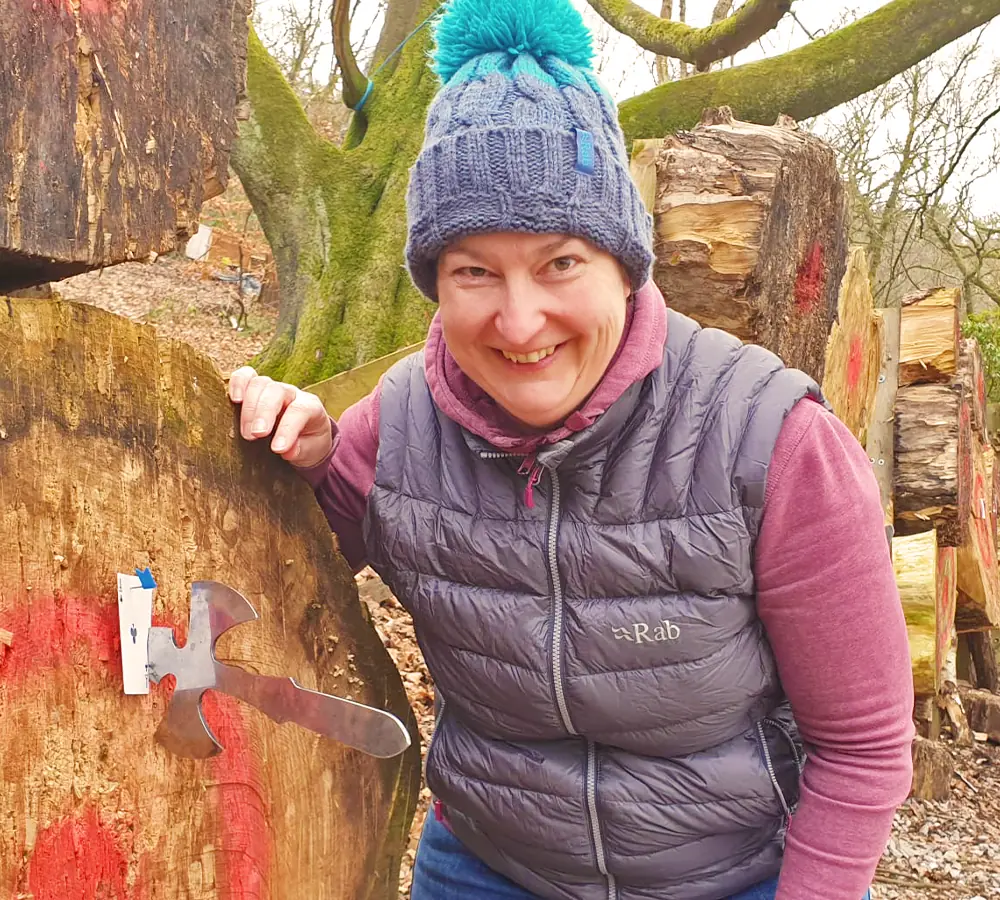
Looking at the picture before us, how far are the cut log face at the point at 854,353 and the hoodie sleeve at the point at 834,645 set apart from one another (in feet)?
6.11

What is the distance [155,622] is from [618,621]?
71cm

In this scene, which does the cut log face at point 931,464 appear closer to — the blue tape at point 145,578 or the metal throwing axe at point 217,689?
the metal throwing axe at point 217,689

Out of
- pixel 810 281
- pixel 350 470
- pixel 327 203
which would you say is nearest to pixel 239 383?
pixel 350 470

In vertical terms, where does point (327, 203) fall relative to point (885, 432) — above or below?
above

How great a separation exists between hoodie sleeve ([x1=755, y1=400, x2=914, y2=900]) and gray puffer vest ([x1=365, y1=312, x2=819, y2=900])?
0.13ft

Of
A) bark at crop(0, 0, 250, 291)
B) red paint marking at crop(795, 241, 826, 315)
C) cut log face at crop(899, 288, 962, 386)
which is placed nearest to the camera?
bark at crop(0, 0, 250, 291)

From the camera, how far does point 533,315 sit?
1.31m

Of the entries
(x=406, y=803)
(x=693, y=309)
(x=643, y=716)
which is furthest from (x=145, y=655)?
(x=693, y=309)

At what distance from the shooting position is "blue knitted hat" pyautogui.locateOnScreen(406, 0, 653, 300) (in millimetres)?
1282

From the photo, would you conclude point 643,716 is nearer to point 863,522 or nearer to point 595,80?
point 863,522

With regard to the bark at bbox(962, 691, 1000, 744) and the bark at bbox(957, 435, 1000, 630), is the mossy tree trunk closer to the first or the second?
the bark at bbox(957, 435, 1000, 630)

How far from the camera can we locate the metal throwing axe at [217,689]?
1397 mm

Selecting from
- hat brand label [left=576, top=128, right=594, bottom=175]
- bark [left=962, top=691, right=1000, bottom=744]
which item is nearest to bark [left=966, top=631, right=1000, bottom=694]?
bark [left=962, top=691, right=1000, bottom=744]

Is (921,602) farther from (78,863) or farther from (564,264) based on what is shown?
(78,863)
